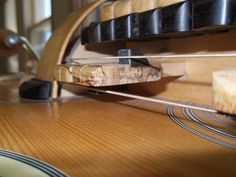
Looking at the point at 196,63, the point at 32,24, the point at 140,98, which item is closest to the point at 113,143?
the point at 140,98

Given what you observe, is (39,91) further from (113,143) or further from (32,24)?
(32,24)

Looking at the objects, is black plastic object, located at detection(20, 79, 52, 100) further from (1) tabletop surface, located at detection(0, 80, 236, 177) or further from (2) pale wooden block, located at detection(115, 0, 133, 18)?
(2) pale wooden block, located at detection(115, 0, 133, 18)

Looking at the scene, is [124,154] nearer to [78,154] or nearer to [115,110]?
[78,154]

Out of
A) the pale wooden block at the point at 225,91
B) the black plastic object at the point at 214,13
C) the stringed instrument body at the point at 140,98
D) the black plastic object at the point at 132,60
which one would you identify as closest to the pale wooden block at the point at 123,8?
the stringed instrument body at the point at 140,98

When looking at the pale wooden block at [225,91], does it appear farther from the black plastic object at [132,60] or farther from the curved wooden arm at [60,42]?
the curved wooden arm at [60,42]

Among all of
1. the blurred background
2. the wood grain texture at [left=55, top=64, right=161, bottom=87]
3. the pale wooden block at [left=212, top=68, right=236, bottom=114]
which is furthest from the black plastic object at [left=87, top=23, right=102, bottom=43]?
the blurred background

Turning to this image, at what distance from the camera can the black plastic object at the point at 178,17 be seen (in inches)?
22.7

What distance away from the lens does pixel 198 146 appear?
46 centimetres

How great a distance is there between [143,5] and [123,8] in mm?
94

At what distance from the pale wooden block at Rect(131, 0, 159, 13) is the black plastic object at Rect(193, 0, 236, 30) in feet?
0.56

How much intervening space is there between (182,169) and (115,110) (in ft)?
1.45

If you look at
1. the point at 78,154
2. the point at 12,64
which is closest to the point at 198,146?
the point at 78,154

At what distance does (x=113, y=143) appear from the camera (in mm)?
492

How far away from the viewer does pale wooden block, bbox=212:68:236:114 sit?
0.38 meters
